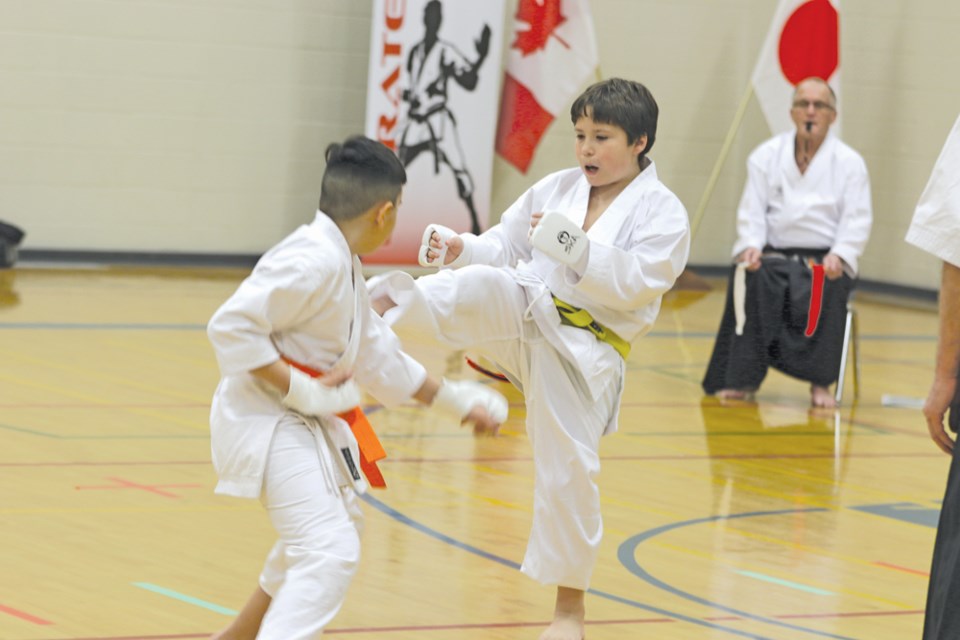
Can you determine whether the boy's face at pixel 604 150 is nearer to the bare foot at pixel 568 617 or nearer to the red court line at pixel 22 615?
the bare foot at pixel 568 617

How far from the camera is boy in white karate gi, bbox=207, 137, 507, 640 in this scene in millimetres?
3039

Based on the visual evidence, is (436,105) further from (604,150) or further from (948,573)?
(948,573)

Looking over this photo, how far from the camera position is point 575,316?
4.04 m

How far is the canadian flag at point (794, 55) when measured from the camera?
11.7 metres

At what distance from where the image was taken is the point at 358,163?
3.25m

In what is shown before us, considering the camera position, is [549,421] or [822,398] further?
[822,398]

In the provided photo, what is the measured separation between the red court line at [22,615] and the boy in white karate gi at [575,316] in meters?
1.17

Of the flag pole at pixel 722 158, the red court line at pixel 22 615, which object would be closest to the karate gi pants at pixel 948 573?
the red court line at pixel 22 615

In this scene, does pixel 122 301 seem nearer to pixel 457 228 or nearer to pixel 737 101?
pixel 457 228

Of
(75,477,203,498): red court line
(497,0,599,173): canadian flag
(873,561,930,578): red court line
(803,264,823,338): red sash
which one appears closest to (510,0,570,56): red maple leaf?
(497,0,599,173): canadian flag

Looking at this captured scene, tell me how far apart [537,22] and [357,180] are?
934 cm

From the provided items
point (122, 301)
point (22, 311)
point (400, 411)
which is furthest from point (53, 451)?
point (122, 301)

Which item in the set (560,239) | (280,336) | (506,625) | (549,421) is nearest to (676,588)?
(506,625)

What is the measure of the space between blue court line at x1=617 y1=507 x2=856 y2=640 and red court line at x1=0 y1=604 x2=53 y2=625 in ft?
5.78
